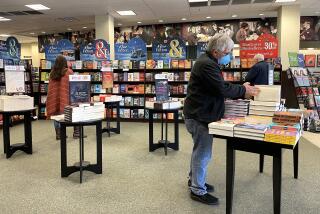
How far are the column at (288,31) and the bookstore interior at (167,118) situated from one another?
3cm

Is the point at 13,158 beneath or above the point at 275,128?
beneath

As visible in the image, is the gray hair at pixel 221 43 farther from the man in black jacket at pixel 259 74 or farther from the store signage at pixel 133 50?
the store signage at pixel 133 50

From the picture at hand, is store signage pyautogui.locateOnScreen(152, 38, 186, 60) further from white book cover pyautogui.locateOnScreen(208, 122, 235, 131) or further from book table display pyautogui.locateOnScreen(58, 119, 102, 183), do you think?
white book cover pyautogui.locateOnScreen(208, 122, 235, 131)

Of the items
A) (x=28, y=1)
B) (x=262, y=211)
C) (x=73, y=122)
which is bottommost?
(x=262, y=211)

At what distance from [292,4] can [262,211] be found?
767 centimetres

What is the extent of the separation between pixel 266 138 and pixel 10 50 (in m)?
7.53

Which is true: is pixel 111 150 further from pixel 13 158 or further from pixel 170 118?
pixel 170 118

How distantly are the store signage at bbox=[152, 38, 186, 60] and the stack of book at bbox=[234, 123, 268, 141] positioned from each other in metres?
6.03

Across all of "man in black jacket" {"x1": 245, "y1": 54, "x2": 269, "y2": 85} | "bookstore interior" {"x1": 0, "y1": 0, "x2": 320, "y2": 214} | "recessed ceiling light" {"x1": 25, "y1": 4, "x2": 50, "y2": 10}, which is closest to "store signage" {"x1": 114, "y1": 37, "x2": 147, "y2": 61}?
"bookstore interior" {"x1": 0, "y1": 0, "x2": 320, "y2": 214}

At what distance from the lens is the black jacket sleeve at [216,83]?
2.79 m

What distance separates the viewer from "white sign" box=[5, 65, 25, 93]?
489cm

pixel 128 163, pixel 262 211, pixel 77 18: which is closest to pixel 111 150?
pixel 128 163

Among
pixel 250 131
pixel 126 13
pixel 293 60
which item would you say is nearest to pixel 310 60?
pixel 293 60

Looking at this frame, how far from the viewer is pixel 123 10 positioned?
371 inches
